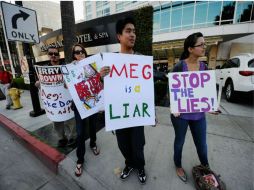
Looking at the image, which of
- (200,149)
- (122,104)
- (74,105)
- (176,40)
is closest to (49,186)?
(74,105)

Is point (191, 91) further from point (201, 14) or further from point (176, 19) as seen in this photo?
point (176, 19)

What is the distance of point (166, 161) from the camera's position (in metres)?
2.32

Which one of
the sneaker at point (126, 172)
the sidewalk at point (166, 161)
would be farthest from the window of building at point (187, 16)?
the sneaker at point (126, 172)

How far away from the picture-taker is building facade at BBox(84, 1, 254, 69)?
13930 mm

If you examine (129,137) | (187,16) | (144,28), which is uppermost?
(187,16)

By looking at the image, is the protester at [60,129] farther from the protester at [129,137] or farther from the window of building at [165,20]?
the window of building at [165,20]

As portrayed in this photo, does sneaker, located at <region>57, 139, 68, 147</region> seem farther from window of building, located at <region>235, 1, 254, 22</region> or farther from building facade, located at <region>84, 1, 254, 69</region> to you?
window of building, located at <region>235, 1, 254, 22</region>

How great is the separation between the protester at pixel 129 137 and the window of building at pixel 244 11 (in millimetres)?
18060

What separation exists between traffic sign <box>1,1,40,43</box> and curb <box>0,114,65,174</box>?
7.66 feet

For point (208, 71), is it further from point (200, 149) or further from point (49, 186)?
point (49, 186)

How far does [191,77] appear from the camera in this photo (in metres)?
1.70

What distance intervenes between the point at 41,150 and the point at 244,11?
19.6 m

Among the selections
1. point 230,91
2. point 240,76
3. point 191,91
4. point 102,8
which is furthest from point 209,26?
point 102,8

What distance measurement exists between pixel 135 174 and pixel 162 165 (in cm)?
47
